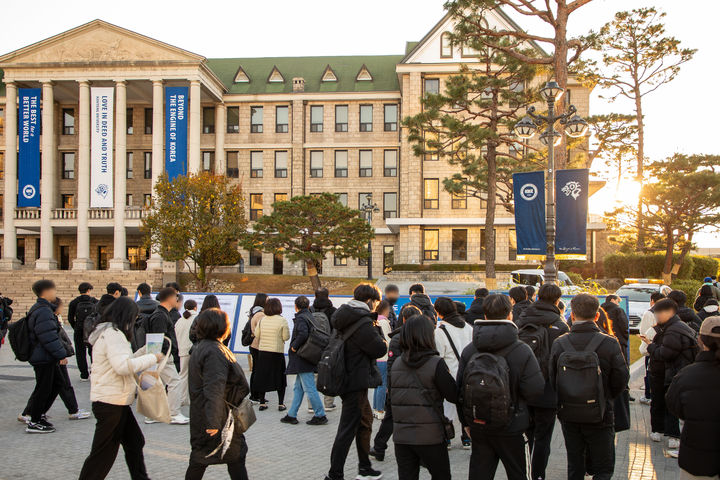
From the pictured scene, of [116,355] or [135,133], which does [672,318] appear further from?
[135,133]

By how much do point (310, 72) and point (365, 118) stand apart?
755cm

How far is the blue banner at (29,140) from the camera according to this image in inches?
1602

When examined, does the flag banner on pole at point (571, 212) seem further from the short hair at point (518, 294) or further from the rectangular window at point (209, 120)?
the rectangular window at point (209, 120)

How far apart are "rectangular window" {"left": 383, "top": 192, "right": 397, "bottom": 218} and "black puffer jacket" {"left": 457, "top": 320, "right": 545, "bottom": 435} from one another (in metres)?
43.3

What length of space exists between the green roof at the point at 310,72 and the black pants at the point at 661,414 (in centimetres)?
4285

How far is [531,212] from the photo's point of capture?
13867mm

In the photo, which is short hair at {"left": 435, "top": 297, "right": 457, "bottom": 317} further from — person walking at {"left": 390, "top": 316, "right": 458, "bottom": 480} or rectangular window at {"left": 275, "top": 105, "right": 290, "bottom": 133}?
rectangular window at {"left": 275, "top": 105, "right": 290, "bottom": 133}

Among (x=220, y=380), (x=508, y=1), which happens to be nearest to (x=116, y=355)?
(x=220, y=380)

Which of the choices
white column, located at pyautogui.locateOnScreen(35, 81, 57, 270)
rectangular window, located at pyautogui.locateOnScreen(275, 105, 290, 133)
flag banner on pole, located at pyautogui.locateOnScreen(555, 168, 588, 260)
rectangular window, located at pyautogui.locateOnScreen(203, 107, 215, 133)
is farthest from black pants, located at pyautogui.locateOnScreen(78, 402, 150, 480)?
rectangular window, located at pyautogui.locateOnScreen(203, 107, 215, 133)

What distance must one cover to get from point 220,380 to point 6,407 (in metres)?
7.02

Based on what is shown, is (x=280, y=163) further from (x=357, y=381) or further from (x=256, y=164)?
(x=357, y=381)

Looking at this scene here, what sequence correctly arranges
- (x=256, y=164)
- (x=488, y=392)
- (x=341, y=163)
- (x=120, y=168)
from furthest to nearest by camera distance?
(x=256, y=164) < (x=341, y=163) < (x=120, y=168) < (x=488, y=392)

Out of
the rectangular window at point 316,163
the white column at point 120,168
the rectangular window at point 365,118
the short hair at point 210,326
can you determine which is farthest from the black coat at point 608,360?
the rectangular window at point 365,118

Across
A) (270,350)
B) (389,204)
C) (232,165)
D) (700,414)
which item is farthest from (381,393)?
(232,165)
